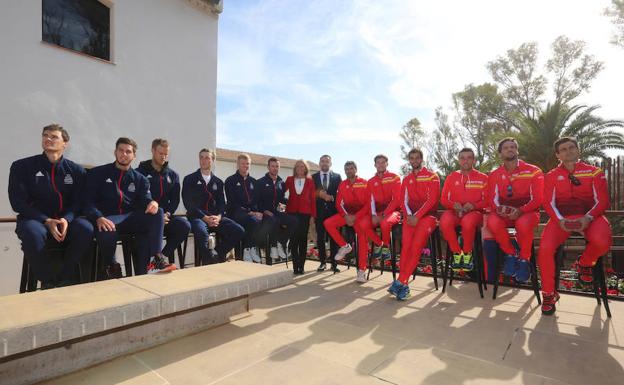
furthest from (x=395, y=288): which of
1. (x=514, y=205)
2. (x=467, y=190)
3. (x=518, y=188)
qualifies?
(x=518, y=188)

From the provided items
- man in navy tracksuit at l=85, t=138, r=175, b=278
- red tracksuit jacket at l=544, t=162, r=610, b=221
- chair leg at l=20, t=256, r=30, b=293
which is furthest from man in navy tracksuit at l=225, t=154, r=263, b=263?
red tracksuit jacket at l=544, t=162, r=610, b=221

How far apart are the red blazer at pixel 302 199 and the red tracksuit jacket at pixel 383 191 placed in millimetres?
1029

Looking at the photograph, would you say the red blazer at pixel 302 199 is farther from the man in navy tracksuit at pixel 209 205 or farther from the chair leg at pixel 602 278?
the chair leg at pixel 602 278

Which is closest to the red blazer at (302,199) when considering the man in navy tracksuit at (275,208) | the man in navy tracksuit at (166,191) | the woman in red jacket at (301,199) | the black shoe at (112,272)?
the woman in red jacket at (301,199)

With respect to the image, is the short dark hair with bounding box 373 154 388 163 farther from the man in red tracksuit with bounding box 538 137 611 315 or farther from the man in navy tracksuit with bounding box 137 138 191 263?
the man in navy tracksuit with bounding box 137 138 191 263

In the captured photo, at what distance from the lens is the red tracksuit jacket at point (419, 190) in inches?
169

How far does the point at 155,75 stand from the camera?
22.2 feet

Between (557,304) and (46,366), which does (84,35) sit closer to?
(46,366)

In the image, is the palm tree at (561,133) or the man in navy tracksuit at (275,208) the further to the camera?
the palm tree at (561,133)

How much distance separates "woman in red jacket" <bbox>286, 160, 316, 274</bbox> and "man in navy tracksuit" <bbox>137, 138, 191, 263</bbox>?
1.85 metres

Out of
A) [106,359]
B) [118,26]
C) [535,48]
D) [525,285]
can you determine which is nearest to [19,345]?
[106,359]

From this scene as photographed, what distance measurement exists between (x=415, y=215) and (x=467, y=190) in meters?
0.77

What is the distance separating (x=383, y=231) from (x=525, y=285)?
73.2 inches

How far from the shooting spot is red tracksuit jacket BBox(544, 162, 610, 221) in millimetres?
3307
